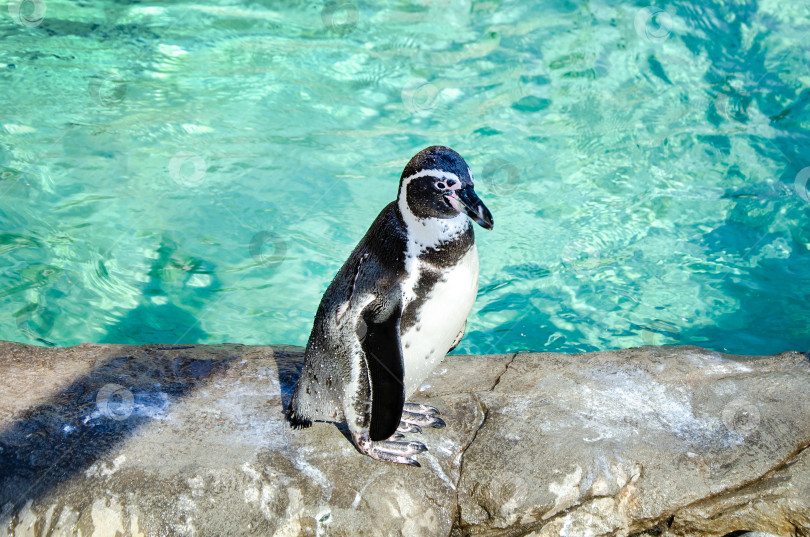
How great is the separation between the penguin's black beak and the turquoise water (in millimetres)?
2603

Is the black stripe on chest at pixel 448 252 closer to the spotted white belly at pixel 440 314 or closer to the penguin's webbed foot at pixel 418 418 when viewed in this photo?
the spotted white belly at pixel 440 314

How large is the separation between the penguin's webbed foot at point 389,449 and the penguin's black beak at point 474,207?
92 cm

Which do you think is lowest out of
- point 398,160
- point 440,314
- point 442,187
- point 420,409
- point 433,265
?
point 398,160

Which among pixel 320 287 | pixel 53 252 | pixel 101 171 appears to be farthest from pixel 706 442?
pixel 101 171

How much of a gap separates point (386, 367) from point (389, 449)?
0.41 metres

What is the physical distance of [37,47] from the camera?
6453mm

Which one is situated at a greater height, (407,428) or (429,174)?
(429,174)

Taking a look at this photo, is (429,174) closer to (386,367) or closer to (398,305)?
(398,305)

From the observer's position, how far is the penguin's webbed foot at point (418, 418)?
8.77 ft

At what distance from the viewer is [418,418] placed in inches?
108

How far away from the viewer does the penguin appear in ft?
7.31

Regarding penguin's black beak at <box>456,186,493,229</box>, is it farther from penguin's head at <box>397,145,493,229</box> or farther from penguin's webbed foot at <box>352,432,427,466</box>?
penguin's webbed foot at <box>352,432,427,466</box>

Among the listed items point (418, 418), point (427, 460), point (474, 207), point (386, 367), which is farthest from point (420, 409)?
point (474, 207)


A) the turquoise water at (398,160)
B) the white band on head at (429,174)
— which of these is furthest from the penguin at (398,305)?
the turquoise water at (398,160)
